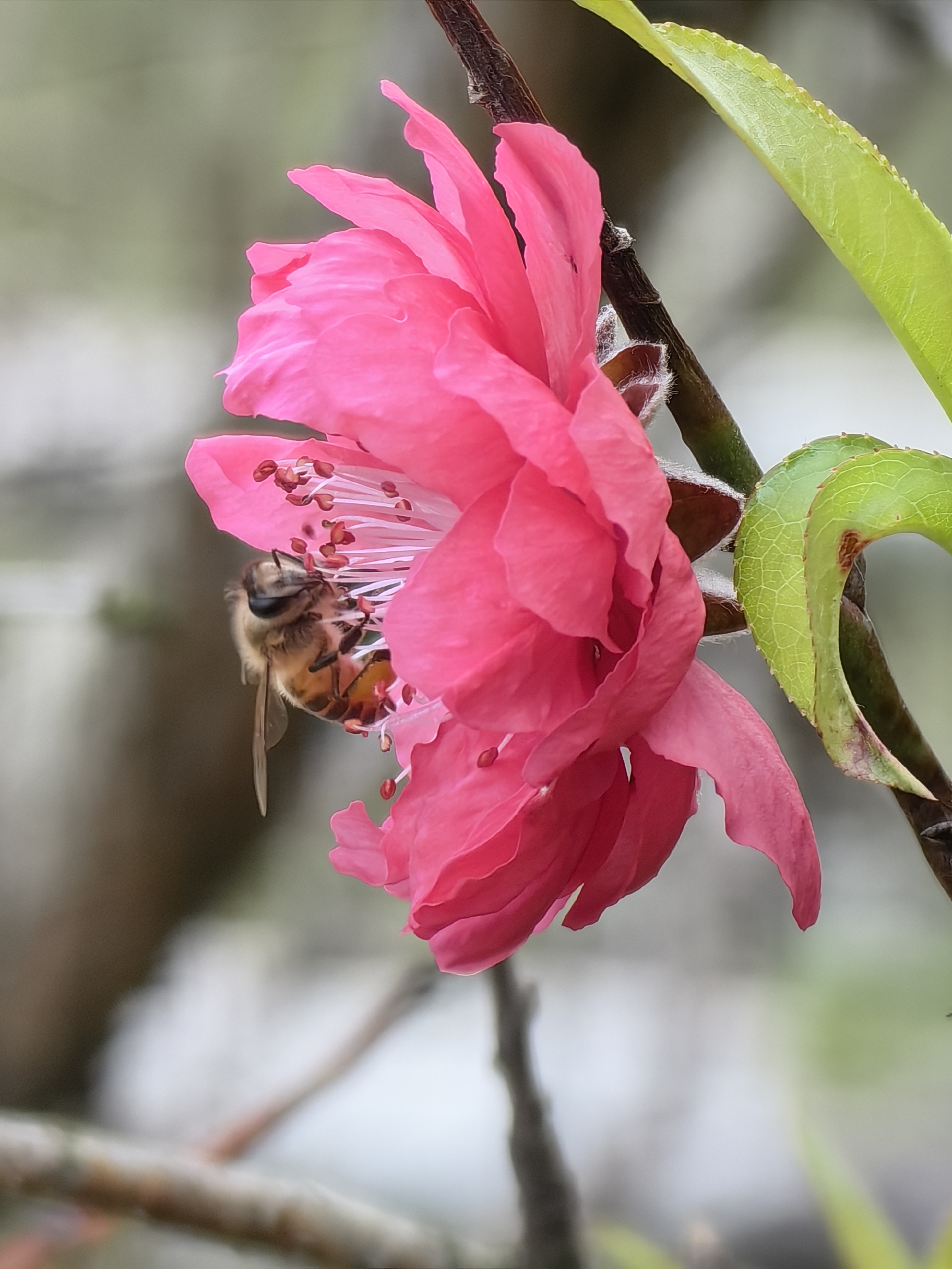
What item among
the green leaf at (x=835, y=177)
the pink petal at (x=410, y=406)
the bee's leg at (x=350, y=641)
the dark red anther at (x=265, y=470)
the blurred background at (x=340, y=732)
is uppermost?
the green leaf at (x=835, y=177)

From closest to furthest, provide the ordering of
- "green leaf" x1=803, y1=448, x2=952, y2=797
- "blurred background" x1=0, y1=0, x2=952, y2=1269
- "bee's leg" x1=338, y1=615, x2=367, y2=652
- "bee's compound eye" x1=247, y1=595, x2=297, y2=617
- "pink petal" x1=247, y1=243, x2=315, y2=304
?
1. "green leaf" x1=803, y1=448, x2=952, y2=797
2. "pink petal" x1=247, y1=243, x2=315, y2=304
3. "bee's leg" x1=338, y1=615, x2=367, y2=652
4. "bee's compound eye" x1=247, y1=595, x2=297, y2=617
5. "blurred background" x1=0, y1=0, x2=952, y2=1269

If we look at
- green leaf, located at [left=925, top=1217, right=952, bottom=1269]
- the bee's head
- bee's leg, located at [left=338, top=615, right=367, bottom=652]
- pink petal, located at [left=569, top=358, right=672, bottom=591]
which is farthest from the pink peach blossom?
green leaf, located at [left=925, top=1217, right=952, bottom=1269]

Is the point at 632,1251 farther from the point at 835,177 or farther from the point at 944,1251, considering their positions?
the point at 835,177

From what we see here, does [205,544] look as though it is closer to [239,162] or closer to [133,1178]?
[133,1178]

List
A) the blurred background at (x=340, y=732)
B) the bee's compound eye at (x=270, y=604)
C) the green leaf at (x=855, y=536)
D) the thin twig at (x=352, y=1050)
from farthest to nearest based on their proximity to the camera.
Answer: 1. the blurred background at (x=340, y=732)
2. the thin twig at (x=352, y=1050)
3. the bee's compound eye at (x=270, y=604)
4. the green leaf at (x=855, y=536)

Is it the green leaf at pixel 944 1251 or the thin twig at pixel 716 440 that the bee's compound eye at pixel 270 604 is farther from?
the green leaf at pixel 944 1251

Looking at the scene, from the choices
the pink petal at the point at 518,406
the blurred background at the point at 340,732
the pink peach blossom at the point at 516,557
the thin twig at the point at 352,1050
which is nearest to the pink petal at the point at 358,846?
the pink peach blossom at the point at 516,557

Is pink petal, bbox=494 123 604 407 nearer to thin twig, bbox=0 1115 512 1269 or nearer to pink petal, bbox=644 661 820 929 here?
pink petal, bbox=644 661 820 929
